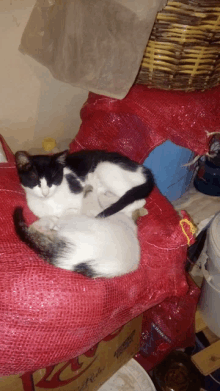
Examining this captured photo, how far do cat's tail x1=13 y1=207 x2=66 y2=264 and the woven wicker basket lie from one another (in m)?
0.62

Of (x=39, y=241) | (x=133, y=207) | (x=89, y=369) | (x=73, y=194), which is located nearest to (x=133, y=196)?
(x=133, y=207)

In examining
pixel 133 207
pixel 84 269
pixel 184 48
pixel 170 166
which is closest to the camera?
pixel 84 269

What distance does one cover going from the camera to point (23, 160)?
100 centimetres

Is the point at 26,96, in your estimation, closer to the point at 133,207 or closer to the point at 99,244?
the point at 133,207

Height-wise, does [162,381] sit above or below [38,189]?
below

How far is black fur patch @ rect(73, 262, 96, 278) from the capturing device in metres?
0.83

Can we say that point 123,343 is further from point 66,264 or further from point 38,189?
point 38,189

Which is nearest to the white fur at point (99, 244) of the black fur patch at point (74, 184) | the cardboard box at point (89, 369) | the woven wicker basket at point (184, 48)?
the black fur patch at point (74, 184)

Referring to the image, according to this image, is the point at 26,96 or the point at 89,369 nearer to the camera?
the point at 89,369

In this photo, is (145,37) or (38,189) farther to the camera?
(38,189)

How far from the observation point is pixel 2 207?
3.22ft

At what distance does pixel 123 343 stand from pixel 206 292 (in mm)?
424

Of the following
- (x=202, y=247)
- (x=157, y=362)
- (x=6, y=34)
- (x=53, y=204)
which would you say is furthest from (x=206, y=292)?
(x=6, y=34)

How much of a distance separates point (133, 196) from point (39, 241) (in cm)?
33
